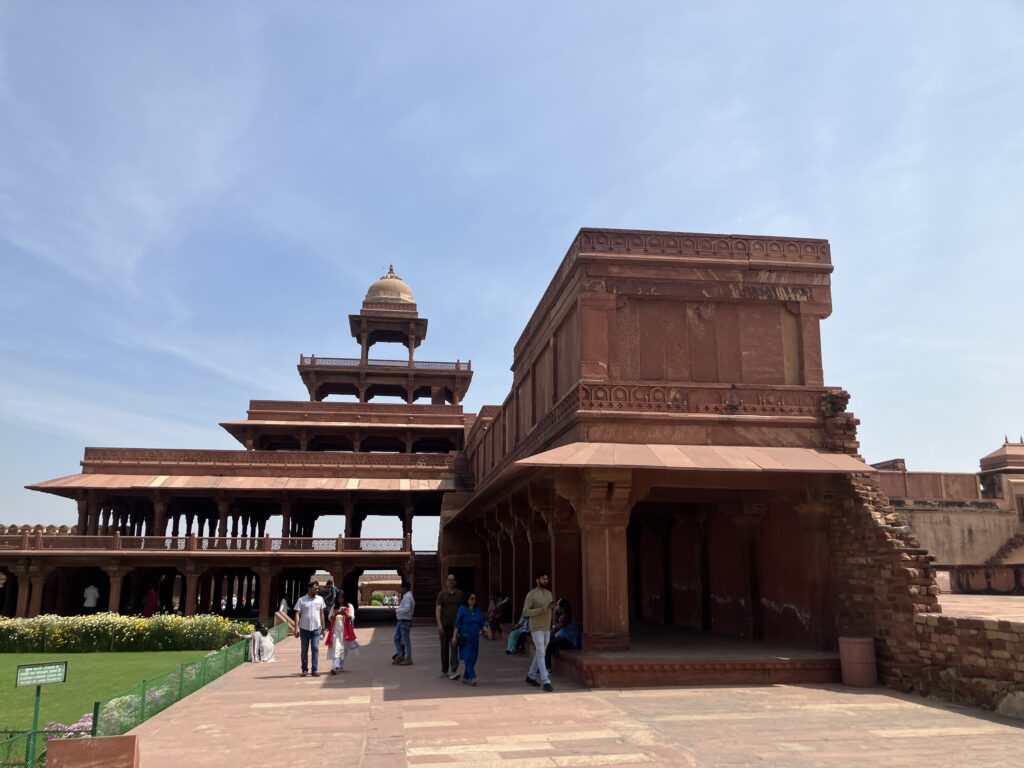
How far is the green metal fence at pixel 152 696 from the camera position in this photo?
7.33 meters

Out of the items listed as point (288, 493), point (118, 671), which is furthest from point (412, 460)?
point (118, 671)

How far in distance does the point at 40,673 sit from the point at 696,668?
25.7 feet

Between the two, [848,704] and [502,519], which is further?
[502,519]

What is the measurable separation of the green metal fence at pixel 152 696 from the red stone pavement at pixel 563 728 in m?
0.19

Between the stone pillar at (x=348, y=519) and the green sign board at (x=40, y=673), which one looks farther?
the stone pillar at (x=348, y=519)

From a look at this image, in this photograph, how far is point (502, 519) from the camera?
19719 millimetres

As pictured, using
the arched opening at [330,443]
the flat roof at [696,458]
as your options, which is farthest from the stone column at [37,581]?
the flat roof at [696,458]

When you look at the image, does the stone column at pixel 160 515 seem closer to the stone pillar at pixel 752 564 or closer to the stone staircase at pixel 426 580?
the stone staircase at pixel 426 580

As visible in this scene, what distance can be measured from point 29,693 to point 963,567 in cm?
2563

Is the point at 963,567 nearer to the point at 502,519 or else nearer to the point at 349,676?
the point at 502,519

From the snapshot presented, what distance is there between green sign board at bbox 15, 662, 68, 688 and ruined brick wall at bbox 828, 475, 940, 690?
9512mm

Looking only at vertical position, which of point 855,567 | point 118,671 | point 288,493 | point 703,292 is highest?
point 703,292

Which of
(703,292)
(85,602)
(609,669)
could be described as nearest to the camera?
(609,669)

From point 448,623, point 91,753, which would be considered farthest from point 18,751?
point 448,623
